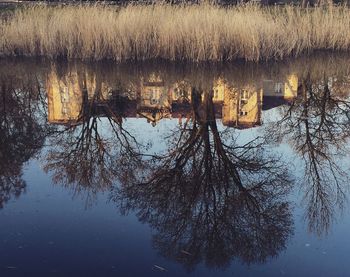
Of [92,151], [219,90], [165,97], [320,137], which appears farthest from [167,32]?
[92,151]

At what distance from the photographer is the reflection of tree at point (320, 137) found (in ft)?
19.8

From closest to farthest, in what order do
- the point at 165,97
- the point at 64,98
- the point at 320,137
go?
1. the point at 320,137
2. the point at 64,98
3. the point at 165,97

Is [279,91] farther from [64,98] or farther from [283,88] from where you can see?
[64,98]

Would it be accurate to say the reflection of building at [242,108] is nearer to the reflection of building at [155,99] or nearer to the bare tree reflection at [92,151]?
the reflection of building at [155,99]

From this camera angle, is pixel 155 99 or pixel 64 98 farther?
pixel 155 99

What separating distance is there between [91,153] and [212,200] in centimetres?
239

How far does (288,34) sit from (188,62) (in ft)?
9.52

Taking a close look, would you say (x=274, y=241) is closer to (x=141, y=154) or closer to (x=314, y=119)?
(x=141, y=154)

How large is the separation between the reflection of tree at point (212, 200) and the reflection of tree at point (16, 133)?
1.41 metres

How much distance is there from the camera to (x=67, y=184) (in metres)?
6.48

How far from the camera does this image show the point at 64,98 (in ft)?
33.9

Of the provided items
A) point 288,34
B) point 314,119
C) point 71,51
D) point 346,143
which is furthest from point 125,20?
point 346,143

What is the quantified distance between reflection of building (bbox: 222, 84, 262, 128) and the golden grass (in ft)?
8.26

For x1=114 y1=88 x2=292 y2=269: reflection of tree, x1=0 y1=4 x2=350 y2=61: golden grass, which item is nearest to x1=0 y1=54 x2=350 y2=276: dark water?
x1=114 y1=88 x2=292 y2=269: reflection of tree
